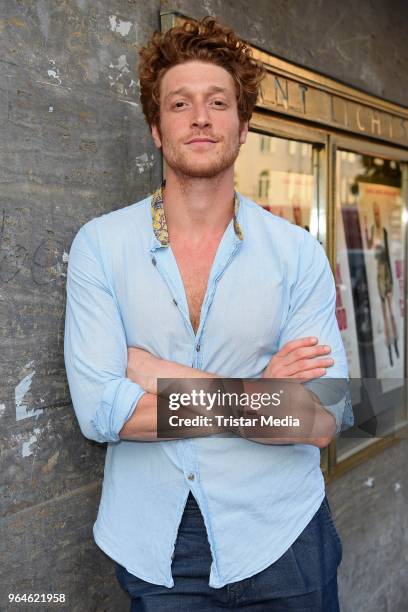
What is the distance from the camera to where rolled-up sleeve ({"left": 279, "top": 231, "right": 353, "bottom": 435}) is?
7.29 ft

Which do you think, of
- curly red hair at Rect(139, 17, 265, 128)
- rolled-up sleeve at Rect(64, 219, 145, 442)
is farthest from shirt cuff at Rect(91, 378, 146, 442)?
curly red hair at Rect(139, 17, 265, 128)

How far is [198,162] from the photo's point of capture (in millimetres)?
2273

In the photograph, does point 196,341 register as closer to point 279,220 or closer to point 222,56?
point 279,220

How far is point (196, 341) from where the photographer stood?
221cm

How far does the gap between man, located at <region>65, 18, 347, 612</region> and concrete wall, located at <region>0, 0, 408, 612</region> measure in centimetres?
22

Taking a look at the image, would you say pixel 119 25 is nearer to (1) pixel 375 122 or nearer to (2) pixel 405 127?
(1) pixel 375 122

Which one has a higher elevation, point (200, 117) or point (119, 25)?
point (119, 25)

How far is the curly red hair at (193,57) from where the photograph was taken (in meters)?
2.40

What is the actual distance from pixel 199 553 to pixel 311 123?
255cm

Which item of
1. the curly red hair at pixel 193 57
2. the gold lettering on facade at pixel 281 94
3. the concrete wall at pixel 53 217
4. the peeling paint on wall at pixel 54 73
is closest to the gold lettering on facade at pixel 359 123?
the gold lettering on facade at pixel 281 94

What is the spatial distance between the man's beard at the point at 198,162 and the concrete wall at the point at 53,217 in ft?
1.29

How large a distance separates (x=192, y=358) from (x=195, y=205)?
→ 52cm

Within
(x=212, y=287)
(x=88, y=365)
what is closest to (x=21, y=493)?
(x=88, y=365)

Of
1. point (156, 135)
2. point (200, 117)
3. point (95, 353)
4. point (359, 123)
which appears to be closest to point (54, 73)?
point (156, 135)
